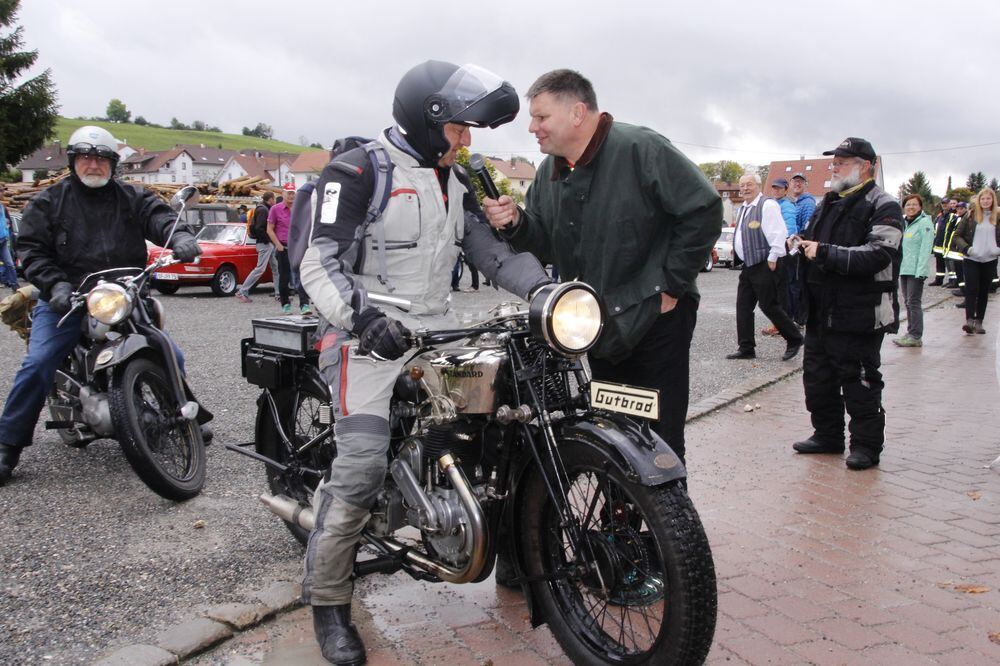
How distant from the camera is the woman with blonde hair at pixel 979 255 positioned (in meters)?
11.8

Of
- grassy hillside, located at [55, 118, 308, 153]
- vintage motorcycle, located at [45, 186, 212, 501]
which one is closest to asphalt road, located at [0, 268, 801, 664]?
vintage motorcycle, located at [45, 186, 212, 501]

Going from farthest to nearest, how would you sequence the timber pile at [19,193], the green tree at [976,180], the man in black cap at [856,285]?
the green tree at [976,180], the timber pile at [19,193], the man in black cap at [856,285]

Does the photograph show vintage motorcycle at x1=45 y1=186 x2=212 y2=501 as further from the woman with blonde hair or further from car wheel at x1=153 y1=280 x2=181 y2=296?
car wheel at x1=153 y1=280 x2=181 y2=296

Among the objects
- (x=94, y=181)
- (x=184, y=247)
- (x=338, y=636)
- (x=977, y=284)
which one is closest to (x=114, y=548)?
(x=338, y=636)

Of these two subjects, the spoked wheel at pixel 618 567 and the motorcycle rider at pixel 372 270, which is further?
the motorcycle rider at pixel 372 270

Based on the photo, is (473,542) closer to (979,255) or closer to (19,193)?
(979,255)

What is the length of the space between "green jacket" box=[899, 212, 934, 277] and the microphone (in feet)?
31.4

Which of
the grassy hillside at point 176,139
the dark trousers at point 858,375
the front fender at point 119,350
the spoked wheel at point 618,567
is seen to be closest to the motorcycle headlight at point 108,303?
the front fender at point 119,350

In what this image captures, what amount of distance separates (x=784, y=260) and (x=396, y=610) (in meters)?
7.79

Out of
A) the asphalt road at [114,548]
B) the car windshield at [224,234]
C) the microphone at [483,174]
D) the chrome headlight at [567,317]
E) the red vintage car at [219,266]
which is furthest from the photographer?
the car windshield at [224,234]

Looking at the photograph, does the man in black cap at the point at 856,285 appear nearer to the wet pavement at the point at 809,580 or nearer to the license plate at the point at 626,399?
the wet pavement at the point at 809,580

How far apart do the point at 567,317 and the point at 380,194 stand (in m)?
0.83

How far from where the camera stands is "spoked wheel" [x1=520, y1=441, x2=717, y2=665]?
242 centimetres

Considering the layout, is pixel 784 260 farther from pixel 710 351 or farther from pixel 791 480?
pixel 791 480
